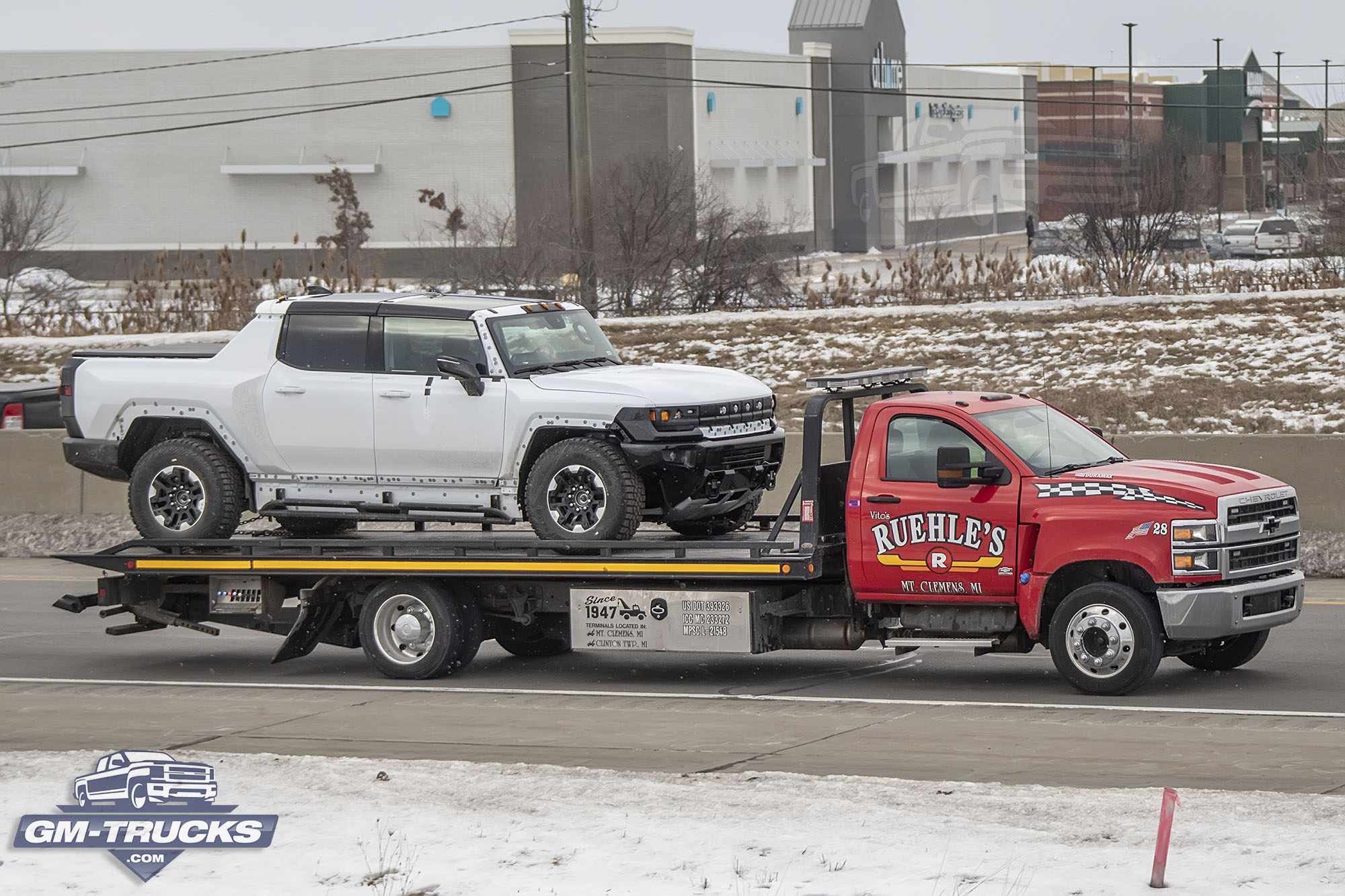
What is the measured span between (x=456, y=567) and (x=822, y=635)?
8.40 ft

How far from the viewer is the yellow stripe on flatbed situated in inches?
459

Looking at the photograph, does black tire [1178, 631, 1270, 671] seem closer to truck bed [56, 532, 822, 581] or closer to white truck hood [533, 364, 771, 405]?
truck bed [56, 532, 822, 581]

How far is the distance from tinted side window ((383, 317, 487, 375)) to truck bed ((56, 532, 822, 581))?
1255 mm

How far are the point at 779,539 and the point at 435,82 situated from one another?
56868mm

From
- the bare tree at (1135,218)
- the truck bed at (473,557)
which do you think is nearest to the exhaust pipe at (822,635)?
the truck bed at (473,557)

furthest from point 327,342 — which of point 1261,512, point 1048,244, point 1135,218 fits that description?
point 1048,244

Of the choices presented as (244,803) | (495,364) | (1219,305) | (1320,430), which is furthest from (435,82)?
(244,803)

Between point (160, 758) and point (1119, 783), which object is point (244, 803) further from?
point (1119, 783)

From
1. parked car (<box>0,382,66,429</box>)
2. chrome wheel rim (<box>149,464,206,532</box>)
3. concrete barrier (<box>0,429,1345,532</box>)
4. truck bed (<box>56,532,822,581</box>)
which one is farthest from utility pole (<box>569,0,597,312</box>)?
chrome wheel rim (<box>149,464,206,532</box>)

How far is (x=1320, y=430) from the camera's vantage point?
70.0ft

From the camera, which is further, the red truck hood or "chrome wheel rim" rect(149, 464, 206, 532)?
"chrome wheel rim" rect(149, 464, 206, 532)

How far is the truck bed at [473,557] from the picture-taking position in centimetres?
1167

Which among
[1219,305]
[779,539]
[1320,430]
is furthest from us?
[1219,305]

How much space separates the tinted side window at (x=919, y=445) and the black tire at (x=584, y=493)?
5.63 feet
